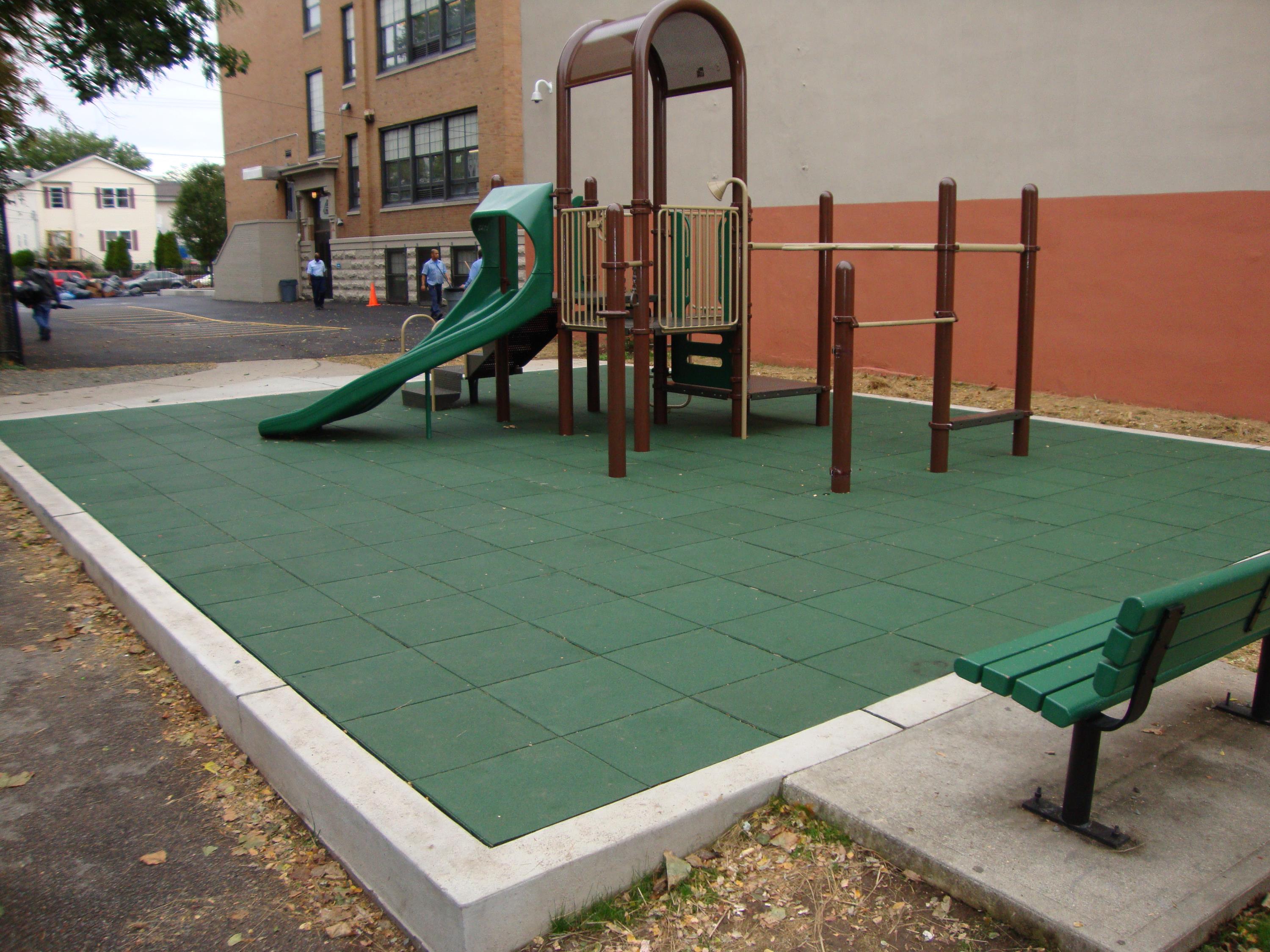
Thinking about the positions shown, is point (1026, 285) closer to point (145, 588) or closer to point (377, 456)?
point (377, 456)

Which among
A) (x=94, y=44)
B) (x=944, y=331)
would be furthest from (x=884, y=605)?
(x=94, y=44)

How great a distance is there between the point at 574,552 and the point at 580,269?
12.9 ft

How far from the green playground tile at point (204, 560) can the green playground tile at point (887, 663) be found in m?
3.16

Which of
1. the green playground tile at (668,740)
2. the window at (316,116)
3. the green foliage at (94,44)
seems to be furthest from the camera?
the window at (316,116)

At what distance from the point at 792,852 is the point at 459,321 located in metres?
7.86

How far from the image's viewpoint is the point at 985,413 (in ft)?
27.1

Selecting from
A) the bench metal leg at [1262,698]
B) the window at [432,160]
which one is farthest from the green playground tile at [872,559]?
the window at [432,160]

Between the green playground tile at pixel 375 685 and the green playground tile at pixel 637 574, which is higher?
the green playground tile at pixel 637 574

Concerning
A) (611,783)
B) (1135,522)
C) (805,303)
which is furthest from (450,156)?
(611,783)

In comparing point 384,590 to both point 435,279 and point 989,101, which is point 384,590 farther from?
point 435,279

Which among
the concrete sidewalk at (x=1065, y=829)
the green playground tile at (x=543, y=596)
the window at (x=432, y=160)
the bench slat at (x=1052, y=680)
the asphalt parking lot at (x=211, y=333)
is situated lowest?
the concrete sidewalk at (x=1065, y=829)

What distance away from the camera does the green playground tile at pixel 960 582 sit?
514 centimetres

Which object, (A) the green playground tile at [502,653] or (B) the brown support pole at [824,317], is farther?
(B) the brown support pole at [824,317]

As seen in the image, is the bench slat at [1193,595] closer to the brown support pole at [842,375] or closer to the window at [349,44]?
the brown support pole at [842,375]
